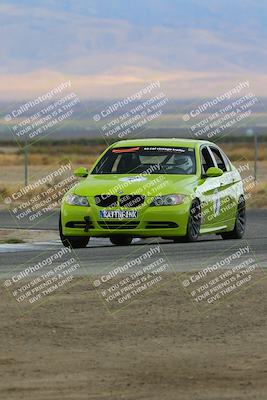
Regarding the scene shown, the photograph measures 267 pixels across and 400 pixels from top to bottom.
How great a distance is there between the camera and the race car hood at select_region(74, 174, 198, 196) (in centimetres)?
2005

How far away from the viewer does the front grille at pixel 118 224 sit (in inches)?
788

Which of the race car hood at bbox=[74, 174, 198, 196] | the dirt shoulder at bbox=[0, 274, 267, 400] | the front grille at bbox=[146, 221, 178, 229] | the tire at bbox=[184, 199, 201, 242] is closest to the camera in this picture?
the dirt shoulder at bbox=[0, 274, 267, 400]

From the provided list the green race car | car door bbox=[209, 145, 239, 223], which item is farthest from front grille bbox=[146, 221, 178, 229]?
car door bbox=[209, 145, 239, 223]

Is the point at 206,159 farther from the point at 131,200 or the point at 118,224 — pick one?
the point at 118,224

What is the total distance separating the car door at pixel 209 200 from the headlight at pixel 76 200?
180 centimetres

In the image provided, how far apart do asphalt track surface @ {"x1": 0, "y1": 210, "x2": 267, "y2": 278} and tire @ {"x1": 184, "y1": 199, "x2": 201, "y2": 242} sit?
125 millimetres

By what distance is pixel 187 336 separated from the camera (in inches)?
480

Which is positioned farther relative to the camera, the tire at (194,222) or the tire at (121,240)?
the tire at (121,240)

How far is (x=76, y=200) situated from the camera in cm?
2017

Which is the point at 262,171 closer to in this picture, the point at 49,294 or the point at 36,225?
the point at 36,225

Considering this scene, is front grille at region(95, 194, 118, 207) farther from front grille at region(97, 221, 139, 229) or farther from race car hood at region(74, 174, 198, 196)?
front grille at region(97, 221, 139, 229)

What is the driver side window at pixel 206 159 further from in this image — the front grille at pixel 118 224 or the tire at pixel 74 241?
the tire at pixel 74 241

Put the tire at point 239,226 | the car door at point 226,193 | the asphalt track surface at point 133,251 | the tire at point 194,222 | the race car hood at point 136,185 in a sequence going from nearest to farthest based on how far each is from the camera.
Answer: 1. the asphalt track surface at point 133,251
2. the race car hood at point 136,185
3. the tire at point 194,222
4. the car door at point 226,193
5. the tire at point 239,226

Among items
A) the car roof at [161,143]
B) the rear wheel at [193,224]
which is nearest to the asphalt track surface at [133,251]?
the rear wheel at [193,224]
